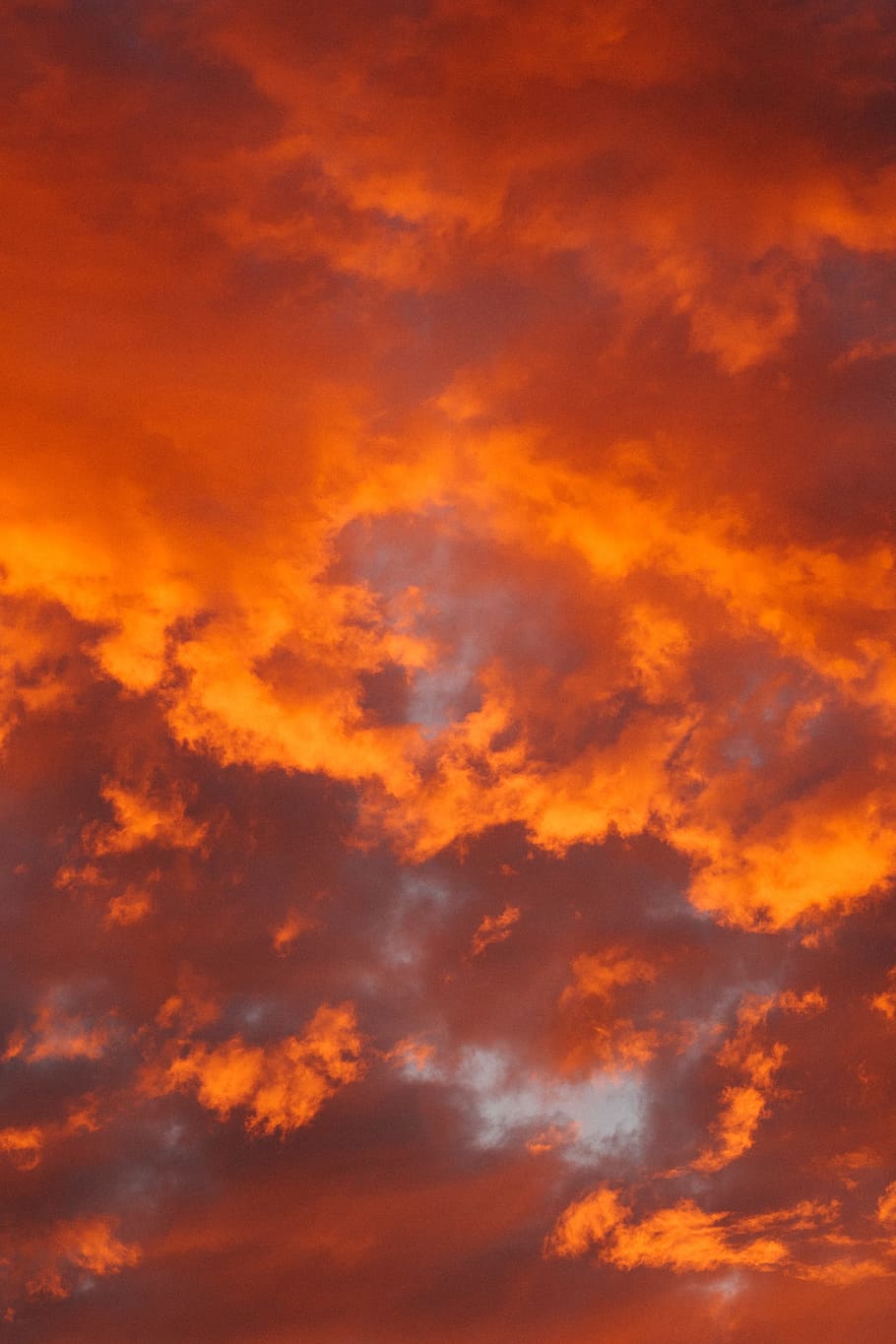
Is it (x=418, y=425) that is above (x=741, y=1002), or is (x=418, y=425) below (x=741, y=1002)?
above

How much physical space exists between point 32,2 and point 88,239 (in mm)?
2583

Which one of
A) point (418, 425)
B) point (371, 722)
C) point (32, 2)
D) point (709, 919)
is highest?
point (32, 2)

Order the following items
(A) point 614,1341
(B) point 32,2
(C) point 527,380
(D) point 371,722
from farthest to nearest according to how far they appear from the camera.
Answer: (A) point 614,1341 → (D) point 371,722 → (C) point 527,380 → (B) point 32,2

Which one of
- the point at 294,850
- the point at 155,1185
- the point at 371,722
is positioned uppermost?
the point at 371,722

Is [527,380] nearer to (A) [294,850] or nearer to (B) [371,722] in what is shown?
(B) [371,722]

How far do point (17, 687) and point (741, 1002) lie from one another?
1121 cm

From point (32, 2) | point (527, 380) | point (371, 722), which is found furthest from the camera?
point (371, 722)

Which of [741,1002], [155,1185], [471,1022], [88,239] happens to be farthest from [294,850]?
[88,239]

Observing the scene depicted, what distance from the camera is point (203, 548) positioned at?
1428 cm

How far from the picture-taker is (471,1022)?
1565cm

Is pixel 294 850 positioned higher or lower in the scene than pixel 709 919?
higher

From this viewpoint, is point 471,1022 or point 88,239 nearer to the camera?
point 88,239

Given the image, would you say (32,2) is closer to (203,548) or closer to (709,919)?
(203,548)

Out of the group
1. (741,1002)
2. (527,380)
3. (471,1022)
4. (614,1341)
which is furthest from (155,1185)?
(527,380)
